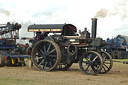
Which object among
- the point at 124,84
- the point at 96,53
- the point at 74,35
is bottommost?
the point at 124,84

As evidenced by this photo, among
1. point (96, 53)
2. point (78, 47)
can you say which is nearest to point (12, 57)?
point (78, 47)

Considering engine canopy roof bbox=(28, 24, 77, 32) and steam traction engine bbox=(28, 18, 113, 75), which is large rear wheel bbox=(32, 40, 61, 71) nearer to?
steam traction engine bbox=(28, 18, 113, 75)

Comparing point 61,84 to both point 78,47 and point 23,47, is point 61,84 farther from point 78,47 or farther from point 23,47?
point 23,47

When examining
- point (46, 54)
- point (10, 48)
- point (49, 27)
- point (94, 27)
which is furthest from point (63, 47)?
point (10, 48)

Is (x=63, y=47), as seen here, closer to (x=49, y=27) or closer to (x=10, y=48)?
(x=49, y=27)

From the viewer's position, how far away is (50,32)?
12.8 metres

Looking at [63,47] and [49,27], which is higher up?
[49,27]

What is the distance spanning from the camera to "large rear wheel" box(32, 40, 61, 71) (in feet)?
39.1

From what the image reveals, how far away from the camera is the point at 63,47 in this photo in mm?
12180

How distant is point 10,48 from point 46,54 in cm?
583

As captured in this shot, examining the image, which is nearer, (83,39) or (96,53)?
(96,53)

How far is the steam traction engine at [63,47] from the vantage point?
11453 mm

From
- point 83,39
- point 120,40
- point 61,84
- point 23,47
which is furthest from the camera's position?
point 120,40

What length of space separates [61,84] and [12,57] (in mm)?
7419
